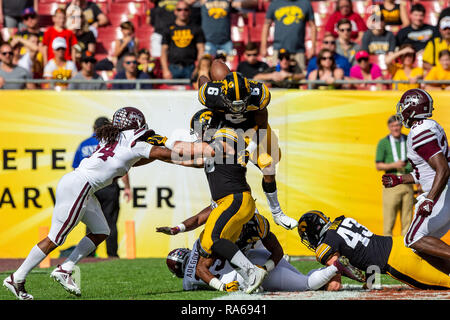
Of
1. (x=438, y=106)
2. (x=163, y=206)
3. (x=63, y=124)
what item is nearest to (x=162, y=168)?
(x=163, y=206)

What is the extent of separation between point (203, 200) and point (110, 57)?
4016 mm

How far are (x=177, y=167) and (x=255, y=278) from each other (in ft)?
15.5

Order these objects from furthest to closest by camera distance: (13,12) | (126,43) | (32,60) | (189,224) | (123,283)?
(13,12), (126,43), (32,60), (123,283), (189,224)

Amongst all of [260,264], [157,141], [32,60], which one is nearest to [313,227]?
[260,264]

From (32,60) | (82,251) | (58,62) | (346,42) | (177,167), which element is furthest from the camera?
(32,60)

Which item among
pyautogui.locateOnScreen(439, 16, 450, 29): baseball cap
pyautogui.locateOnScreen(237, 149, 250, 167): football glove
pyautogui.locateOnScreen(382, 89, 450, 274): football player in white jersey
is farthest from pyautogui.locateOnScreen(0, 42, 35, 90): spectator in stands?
pyautogui.locateOnScreen(382, 89, 450, 274): football player in white jersey

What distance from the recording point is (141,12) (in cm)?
1545

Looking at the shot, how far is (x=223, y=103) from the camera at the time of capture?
7.50 meters

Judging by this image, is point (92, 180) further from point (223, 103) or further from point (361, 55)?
point (361, 55)

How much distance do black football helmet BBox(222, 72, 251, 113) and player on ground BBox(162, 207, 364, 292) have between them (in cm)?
102

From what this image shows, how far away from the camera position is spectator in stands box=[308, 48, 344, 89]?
→ 11664mm

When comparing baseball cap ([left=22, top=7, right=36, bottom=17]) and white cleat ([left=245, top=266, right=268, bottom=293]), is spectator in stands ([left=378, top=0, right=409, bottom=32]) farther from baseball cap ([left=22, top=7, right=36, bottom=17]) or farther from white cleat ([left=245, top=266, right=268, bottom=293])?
white cleat ([left=245, top=266, right=268, bottom=293])

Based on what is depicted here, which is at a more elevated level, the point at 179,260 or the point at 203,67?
the point at 203,67

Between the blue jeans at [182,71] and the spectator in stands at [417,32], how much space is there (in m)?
3.19
